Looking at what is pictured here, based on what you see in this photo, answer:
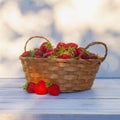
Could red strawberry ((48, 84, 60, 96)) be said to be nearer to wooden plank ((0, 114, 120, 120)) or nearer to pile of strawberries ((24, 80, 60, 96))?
pile of strawberries ((24, 80, 60, 96))

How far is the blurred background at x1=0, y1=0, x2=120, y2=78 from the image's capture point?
1696mm

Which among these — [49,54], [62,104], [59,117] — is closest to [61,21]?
[49,54]

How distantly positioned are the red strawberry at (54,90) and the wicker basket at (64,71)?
0.9 inches

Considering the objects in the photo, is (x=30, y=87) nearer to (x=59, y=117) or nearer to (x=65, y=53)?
(x=65, y=53)

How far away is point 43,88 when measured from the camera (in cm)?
127

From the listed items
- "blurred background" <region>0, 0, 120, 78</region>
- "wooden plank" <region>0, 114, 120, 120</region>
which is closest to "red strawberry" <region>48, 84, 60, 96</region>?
"wooden plank" <region>0, 114, 120, 120</region>

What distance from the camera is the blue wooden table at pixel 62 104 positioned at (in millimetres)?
987

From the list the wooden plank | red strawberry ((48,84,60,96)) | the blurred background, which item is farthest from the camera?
the blurred background

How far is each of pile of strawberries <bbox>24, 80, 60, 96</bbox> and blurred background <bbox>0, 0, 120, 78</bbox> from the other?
45cm

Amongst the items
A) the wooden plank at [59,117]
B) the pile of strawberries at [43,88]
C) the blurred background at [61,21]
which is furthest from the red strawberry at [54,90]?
the blurred background at [61,21]

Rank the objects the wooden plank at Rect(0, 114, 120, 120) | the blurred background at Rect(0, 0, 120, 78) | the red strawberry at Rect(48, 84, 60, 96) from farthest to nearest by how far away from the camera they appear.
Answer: the blurred background at Rect(0, 0, 120, 78) < the red strawberry at Rect(48, 84, 60, 96) < the wooden plank at Rect(0, 114, 120, 120)

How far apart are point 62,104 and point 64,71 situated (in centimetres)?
17

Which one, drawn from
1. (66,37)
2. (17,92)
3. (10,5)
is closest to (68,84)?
(17,92)

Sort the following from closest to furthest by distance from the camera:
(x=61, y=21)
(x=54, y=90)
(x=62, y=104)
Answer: (x=62, y=104), (x=54, y=90), (x=61, y=21)
